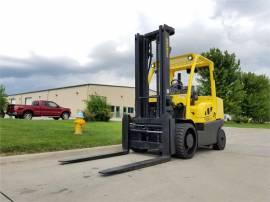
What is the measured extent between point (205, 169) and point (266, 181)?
1.44m

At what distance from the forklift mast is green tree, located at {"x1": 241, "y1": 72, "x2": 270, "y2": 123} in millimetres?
37136

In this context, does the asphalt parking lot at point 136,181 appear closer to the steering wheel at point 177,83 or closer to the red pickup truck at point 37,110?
the steering wheel at point 177,83

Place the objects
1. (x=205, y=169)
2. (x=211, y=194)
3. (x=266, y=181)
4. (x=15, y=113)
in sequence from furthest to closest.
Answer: (x=15, y=113) < (x=205, y=169) < (x=266, y=181) < (x=211, y=194)

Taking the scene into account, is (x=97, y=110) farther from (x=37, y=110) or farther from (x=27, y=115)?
(x=27, y=115)

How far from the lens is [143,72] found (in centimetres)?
936

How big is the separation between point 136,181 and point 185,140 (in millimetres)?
2990

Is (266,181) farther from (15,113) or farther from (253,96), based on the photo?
(253,96)

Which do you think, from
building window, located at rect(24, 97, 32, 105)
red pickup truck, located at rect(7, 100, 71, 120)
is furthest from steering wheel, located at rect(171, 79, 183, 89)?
building window, located at rect(24, 97, 32, 105)

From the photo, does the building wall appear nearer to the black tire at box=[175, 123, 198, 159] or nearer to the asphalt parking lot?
the black tire at box=[175, 123, 198, 159]

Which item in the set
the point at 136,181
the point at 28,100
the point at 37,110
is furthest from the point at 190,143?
the point at 28,100

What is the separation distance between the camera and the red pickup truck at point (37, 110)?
24.2m

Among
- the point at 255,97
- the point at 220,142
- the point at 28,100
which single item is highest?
the point at 28,100

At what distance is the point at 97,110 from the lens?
25.2 m

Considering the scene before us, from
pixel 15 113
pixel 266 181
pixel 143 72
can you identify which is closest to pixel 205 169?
pixel 266 181
